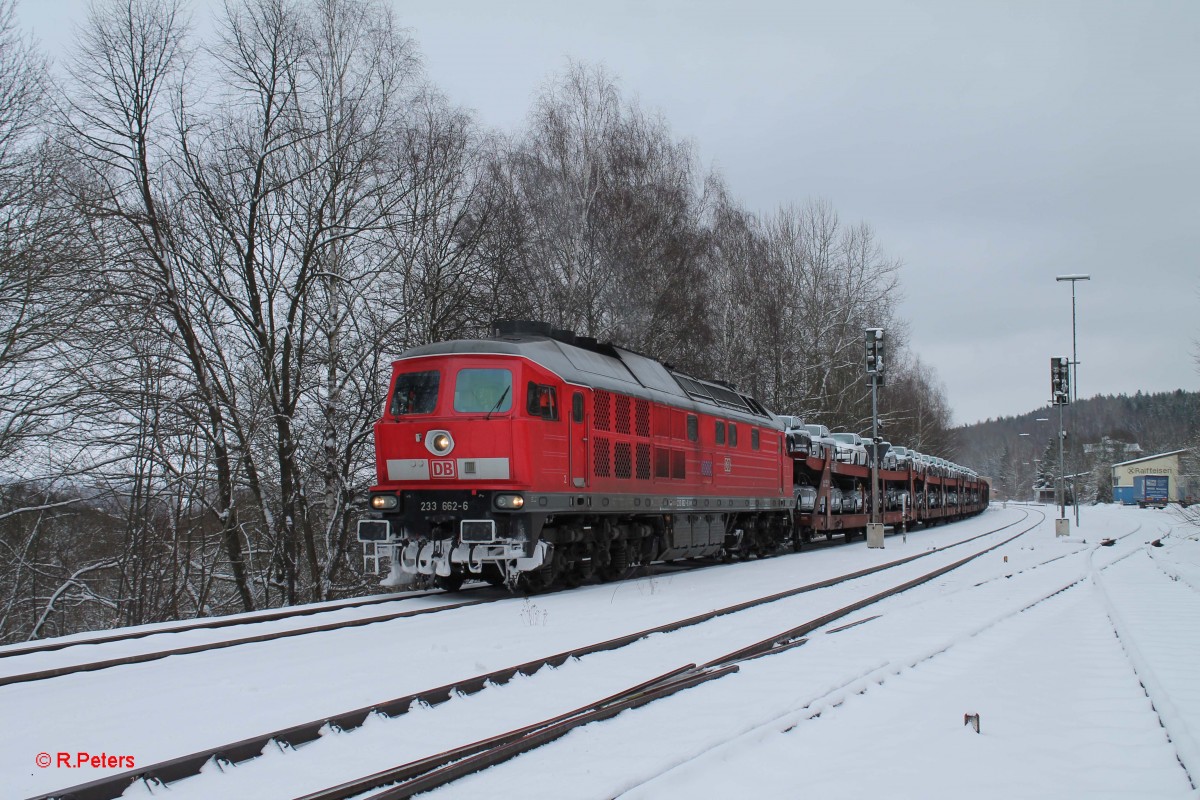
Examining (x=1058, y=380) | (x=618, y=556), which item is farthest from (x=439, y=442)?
(x=1058, y=380)

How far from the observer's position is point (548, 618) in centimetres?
1061

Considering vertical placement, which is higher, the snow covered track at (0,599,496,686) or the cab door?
the cab door

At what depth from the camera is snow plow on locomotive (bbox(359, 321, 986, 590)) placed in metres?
12.1

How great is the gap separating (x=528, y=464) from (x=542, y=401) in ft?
3.15

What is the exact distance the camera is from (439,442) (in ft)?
40.5

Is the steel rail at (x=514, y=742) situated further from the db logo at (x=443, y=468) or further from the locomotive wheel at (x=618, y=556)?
the locomotive wheel at (x=618, y=556)

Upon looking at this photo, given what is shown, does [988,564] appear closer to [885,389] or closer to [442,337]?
[442,337]

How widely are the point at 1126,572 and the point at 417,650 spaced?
1506cm

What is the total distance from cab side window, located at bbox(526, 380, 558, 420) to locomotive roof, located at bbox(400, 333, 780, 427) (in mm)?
298

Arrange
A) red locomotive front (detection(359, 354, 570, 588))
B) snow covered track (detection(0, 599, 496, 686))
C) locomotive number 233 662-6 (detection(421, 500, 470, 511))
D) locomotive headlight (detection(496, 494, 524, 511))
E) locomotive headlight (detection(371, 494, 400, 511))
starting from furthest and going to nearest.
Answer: locomotive headlight (detection(371, 494, 400, 511))
locomotive number 233 662-6 (detection(421, 500, 470, 511))
red locomotive front (detection(359, 354, 570, 588))
locomotive headlight (detection(496, 494, 524, 511))
snow covered track (detection(0, 599, 496, 686))

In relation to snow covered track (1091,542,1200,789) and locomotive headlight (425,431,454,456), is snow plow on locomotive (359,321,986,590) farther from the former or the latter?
snow covered track (1091,542,1200,789)

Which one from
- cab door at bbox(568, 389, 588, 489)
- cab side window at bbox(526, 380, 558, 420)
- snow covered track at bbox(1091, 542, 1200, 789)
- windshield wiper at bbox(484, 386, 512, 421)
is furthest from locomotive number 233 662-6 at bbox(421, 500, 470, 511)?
snow covered track at bbox(1091, 542, 1200, 789)

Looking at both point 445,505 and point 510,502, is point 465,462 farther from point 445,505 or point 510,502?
point 510,502

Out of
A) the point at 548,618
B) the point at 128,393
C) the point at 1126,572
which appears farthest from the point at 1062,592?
the point at 128,393
